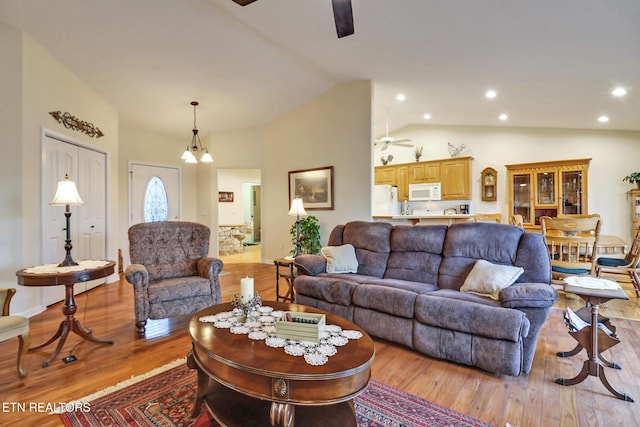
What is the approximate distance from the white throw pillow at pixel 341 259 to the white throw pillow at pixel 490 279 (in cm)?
116

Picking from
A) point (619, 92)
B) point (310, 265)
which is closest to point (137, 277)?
point (310, 265)

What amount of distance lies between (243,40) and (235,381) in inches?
149

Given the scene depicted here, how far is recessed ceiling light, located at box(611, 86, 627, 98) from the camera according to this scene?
3800mm

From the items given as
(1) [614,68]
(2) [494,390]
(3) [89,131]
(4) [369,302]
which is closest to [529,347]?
(2) [494,390]

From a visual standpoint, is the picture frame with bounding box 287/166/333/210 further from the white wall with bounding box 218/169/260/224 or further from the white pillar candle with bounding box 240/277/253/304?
the white wall with bounding box 218/169/260/224

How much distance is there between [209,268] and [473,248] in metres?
2.60

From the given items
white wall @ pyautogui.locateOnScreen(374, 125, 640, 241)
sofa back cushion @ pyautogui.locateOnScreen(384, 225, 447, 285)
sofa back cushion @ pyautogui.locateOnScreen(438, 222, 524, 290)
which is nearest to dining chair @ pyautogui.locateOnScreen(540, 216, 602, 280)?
sofa back cushion @ pyautogui.locateOnScreen(438, 222, 524, 290)

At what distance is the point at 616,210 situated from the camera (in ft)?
18.4

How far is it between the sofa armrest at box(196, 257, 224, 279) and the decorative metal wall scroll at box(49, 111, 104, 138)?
8.54ft

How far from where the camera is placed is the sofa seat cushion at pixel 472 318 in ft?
6.86

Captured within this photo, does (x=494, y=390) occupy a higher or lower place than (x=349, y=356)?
lower

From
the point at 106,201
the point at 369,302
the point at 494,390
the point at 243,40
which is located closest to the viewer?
the point at 494,390

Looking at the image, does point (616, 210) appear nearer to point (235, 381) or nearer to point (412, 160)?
point (412, 160)

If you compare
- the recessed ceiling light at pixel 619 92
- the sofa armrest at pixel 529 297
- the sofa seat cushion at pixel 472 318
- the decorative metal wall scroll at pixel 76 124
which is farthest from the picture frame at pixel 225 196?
the recessed ceiling light at pixel 619 92
